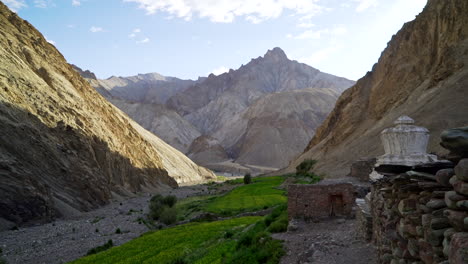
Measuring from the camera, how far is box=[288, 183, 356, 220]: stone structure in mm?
12789

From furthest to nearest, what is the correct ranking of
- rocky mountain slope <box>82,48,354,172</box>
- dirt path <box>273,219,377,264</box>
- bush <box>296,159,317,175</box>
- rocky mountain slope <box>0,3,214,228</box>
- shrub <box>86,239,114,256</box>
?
rocky mountain slope <box>82,48,354,172</box>
bush <box>296,159,317,175</box>
rocky mountain slope <box>0,3,214,228</box>
shrub <box>86,239,114,256</box>
dirt path <box>273,219,377,264</box>

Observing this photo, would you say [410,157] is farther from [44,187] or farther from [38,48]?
[38,48]

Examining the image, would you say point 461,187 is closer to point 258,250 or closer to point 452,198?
point 452,198

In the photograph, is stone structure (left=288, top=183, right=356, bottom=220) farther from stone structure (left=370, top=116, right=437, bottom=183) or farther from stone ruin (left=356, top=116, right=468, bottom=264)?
stone ruin (left=356, top=116, right=468, bottom=264)

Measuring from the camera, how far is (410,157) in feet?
→ 25.3

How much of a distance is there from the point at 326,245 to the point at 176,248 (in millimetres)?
9150

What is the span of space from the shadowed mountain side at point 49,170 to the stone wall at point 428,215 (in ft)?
87.6

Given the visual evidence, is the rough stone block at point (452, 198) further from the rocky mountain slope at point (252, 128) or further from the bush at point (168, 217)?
the rocky mountain slope at point (252, 128)

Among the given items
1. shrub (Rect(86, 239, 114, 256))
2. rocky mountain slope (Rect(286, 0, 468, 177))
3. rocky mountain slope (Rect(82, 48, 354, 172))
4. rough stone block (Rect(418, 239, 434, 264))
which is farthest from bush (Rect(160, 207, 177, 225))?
rocky mountain slope (Rect(82, 48, 354, 172))

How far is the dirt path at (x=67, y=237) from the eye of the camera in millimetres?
18391

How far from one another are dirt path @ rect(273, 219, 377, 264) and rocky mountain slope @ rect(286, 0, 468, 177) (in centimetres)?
2222

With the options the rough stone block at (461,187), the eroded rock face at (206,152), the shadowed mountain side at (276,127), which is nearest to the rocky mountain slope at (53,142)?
the rough stone block at (461,187)

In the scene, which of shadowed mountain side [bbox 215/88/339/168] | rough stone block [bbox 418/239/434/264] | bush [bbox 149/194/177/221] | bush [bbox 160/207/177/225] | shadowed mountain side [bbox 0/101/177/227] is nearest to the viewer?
rough stone block [bbox 418/239/434/264]

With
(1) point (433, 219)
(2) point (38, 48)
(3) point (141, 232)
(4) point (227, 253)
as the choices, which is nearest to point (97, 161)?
(2) point (38, 48)
